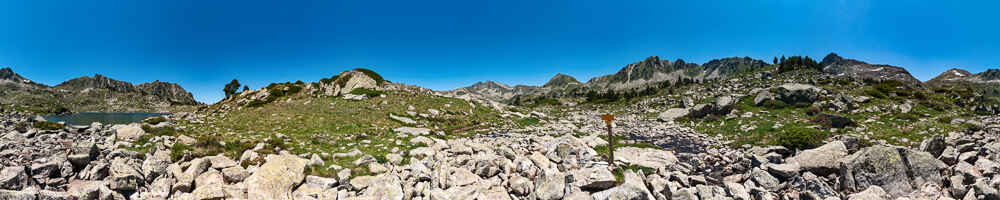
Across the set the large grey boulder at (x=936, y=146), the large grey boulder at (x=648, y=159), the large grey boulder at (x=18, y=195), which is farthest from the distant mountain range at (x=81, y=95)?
the large grey boulder at (x=936, y=146)

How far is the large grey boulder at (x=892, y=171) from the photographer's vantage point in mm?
8297

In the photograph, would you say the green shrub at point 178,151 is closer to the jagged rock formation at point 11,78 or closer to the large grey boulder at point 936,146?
the large grey boulder at point 936,146

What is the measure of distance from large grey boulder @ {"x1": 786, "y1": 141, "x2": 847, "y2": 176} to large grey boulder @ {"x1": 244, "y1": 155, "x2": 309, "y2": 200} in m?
15.8

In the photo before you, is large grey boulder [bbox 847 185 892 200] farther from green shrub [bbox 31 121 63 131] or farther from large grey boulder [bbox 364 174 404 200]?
green shrub [bbox 31 121 63 131]

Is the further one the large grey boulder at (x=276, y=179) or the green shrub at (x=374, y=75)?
the green shrub at (x=374, y=75)

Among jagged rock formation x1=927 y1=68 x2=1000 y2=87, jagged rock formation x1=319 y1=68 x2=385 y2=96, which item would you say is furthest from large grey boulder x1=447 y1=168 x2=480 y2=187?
jagged rock formation x1=927 y1=68 x2=1000 y2=87

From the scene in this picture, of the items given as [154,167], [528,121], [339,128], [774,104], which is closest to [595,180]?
[154,167]

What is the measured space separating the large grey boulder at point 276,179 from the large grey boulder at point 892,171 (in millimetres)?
15835

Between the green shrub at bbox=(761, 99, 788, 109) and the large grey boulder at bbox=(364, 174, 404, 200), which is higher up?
the green shrub at bbox=(761, 99, 788, 109)

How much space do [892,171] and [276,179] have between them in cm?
1699

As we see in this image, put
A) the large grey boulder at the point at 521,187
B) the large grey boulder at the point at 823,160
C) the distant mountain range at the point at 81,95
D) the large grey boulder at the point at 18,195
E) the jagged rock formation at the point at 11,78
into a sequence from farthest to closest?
the jagged rock formation at the point at 11,78, the distant mountain range at the point at 81,95, the large grey boulder at the point at 823,160, the large grey boulder at the point at 521,187, the large grey boulder at the point at 18,195

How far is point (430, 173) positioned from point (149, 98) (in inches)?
10386

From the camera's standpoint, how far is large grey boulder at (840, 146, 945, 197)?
830cm

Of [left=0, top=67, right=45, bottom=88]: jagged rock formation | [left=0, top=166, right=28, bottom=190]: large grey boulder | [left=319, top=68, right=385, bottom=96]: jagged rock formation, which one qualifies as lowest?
[left=0, top=166, right=28, bottom=190]: large grey boulder
